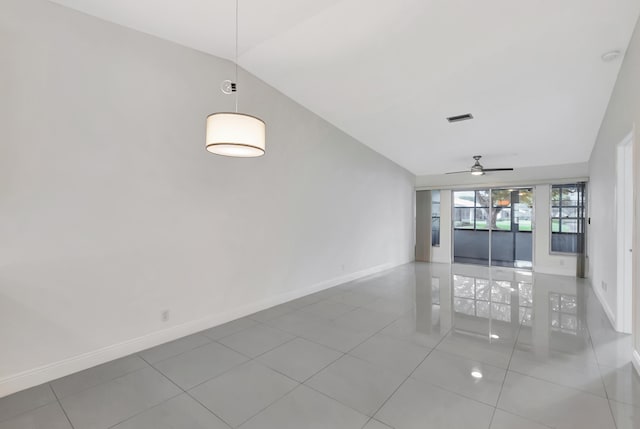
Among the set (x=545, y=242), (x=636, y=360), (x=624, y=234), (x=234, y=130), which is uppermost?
(x=234, y=130)

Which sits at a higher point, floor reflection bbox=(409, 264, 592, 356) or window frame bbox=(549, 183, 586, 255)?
window frame bbox=(549, 183, 586, 255)

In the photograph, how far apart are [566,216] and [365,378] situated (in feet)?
23.2

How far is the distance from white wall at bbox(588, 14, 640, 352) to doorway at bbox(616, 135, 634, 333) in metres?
0.09

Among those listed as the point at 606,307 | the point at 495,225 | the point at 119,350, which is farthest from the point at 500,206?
the point at 119,350

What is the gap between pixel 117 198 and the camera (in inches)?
110

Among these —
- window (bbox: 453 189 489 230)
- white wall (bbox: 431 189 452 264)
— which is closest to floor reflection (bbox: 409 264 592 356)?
white wall (bbox: 431 189 452 264)

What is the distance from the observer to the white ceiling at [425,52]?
266cm

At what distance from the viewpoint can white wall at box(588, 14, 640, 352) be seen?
270cm

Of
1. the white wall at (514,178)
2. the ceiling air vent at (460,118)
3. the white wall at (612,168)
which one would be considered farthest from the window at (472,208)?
the ceiling air vent at (460,118)

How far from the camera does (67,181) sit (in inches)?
98.9

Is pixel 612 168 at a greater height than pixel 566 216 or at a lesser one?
greater

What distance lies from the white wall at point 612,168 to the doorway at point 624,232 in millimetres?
88

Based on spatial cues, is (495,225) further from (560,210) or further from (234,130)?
(234,130)

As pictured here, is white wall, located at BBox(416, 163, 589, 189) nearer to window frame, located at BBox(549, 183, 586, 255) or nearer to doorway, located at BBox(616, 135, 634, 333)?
window frame, located at BBox(549, 183, 586, 255)
